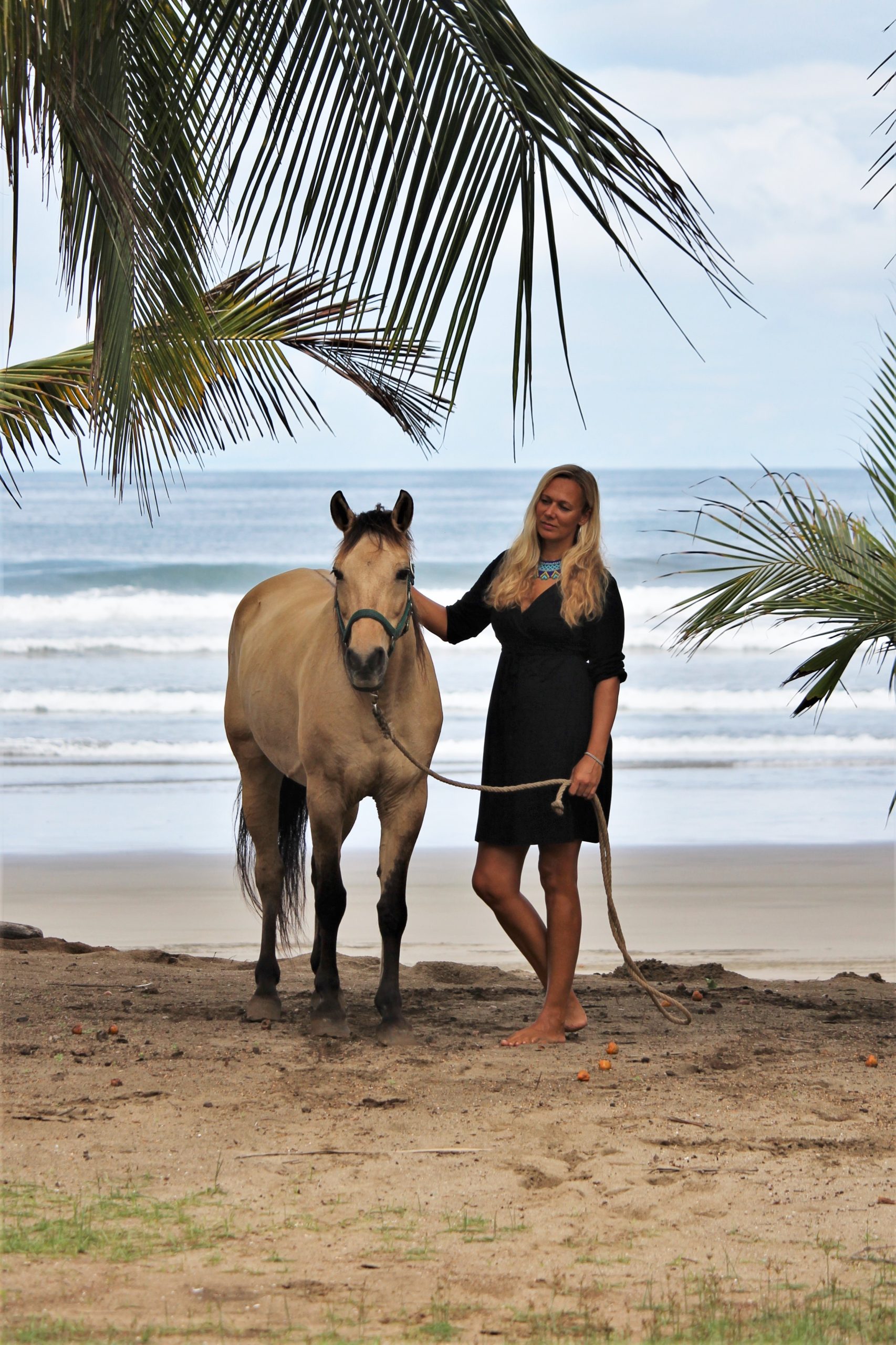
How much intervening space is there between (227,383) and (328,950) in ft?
7.87

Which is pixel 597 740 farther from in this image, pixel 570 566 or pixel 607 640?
pixel 570 566

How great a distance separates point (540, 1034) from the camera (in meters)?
4.71

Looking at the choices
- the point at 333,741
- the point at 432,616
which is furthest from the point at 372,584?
the point at 333,741

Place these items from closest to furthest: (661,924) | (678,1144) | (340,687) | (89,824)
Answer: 1. (678,1144)
2. (340,687)
3. (661,924)
4. (89,824)

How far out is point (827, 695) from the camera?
4789 millimetres

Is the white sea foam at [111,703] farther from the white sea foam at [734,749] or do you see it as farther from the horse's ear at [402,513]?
the horse's ear at [402,513]

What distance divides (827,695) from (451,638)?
1314 millimetres

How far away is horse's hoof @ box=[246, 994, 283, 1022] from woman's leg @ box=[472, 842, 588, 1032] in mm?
939

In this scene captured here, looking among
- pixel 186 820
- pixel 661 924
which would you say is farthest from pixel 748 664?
pixel 661 924

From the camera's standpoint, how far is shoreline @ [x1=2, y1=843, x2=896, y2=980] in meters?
6.73

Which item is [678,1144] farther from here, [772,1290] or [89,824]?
[89,824]

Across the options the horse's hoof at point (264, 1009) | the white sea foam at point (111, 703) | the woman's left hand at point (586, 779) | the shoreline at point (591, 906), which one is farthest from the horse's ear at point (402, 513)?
the white sea foam at point (111, 703)

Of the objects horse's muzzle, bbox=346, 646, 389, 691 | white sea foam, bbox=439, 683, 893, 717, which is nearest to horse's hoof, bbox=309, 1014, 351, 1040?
horse's muzzle, bbox=346, 646, 389, 691

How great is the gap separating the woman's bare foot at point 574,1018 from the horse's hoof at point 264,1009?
106 cm
